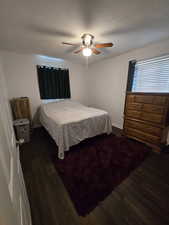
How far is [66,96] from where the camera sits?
3871 millimetres

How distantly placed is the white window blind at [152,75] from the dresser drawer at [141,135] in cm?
110

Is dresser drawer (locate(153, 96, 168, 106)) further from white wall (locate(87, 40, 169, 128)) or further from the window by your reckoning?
white wall (locate(87, 40, 169, 128))

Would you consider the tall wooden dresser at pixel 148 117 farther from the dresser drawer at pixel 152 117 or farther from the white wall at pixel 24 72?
the white wall at pixel 24 72

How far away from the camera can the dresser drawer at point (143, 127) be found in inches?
82.7

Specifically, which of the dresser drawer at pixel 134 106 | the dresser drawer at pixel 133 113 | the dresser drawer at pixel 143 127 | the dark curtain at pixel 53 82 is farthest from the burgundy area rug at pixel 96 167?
the dark curtain at pixel 53 82

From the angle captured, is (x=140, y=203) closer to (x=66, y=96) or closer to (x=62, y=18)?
(x=62, y=18)

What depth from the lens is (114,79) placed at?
329cm

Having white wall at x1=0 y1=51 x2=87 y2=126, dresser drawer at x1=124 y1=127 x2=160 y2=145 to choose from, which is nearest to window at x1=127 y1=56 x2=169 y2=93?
dresser drawer at x1=124 y1=127 x2=160 y2=145

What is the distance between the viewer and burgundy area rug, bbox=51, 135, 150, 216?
4.25ft

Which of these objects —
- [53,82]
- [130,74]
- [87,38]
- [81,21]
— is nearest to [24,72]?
[53,82]

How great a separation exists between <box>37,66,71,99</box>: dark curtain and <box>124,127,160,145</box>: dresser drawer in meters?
2.54

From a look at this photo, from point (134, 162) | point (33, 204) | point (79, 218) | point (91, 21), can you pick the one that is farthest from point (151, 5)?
point (33, 204)

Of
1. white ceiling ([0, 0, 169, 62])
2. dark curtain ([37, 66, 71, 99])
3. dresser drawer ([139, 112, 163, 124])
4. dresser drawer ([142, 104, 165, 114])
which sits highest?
white ceiling ([0, 0, 169, 62])

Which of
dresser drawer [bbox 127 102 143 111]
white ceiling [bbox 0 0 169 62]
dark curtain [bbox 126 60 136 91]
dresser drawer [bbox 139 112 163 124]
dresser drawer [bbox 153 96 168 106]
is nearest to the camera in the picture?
white ceiling [bbox 0 0 169 62]
